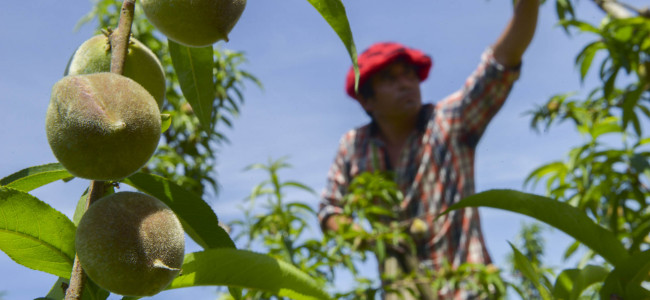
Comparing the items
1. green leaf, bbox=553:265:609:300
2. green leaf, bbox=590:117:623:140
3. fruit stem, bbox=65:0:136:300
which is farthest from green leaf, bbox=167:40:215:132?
green leaf, bbox=590:117:623:140

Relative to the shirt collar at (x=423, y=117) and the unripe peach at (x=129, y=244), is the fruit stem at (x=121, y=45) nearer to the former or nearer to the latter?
the unripe peach at (x=129, y=244)

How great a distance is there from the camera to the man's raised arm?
2.57 meters

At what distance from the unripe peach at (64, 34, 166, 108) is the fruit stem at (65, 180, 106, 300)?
0.12 meters

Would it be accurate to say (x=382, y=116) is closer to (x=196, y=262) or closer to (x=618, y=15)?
(x=618, y=15)

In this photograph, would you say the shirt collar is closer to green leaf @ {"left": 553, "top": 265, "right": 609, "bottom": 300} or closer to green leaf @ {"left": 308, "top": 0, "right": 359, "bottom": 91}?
green leaf @ {"left": 553, "top": 265, "right": 609, "bottom": 300}

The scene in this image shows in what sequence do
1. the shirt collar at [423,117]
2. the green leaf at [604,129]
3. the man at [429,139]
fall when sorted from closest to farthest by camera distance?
the green leaf at [604,129] < the man at [429,139] < the shirt collar at [423,117]

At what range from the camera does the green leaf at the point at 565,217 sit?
0.57 meters

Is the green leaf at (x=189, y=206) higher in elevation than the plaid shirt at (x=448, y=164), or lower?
lower

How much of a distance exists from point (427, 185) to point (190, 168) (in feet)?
4.49

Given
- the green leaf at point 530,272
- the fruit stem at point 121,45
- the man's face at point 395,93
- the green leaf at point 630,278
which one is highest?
the man's face at point 395,93

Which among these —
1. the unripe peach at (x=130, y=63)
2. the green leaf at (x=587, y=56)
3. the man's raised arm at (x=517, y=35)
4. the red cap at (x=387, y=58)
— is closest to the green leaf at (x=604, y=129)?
the green leaf at (x=587, y=56)

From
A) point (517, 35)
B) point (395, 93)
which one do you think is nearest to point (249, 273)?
point (517, 35)

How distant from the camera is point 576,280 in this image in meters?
0.60

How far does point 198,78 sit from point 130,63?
84mm
